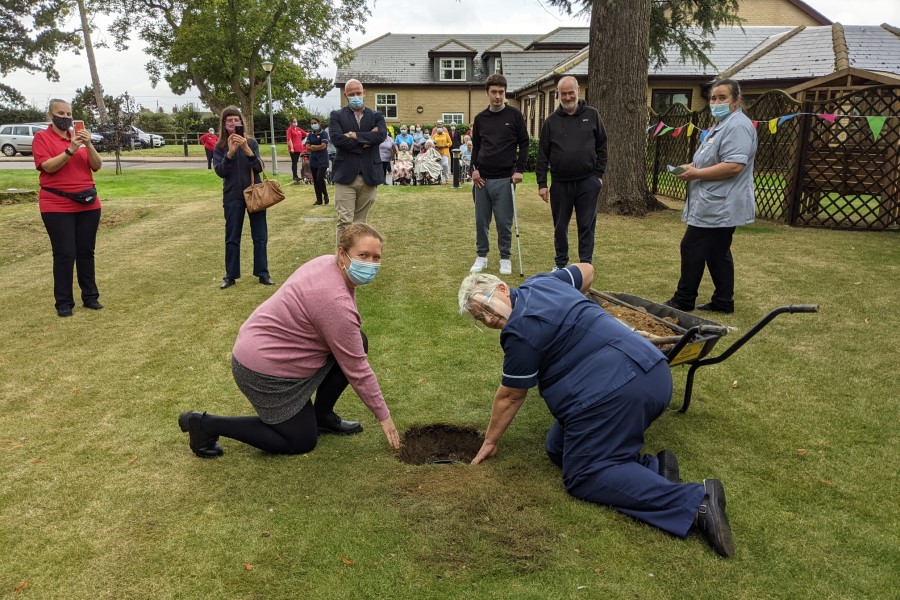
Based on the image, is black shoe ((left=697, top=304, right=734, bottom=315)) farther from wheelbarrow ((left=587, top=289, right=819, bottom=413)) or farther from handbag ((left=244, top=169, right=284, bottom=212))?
handbag ((left=244, top=169, right=284, bottom=212))

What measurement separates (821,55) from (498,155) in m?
18.1

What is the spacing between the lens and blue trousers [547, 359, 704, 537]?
2.94 metres

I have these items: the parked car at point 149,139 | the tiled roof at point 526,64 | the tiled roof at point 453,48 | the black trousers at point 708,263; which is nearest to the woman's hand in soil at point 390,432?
the black trousers at point 708,263

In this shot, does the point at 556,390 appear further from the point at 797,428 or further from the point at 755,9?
the point at 755,9

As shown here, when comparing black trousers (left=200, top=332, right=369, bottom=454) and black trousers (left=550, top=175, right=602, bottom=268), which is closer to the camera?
black trousers (left=200, top=332, right=369, bottom=454)

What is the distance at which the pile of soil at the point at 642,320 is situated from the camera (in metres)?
4.05

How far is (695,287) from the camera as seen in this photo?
6.11 metres

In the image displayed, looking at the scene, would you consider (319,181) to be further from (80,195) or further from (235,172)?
(80,195)

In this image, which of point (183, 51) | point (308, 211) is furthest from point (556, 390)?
point (183, 51)

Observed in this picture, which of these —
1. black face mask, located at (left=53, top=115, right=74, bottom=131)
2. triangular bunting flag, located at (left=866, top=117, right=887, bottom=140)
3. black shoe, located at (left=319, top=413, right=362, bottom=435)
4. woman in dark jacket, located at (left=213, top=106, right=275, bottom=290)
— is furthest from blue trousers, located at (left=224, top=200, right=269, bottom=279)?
triangular bunting flag, located at (left=866, top=117, right=887, bottom=140)

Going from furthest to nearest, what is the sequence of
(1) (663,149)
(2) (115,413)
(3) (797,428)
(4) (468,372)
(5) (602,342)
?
1. (1) (663,149)
2. (4) (468,372)
3. (2) (115,413)
4. (3) (797,428)
5. (5) (602,342)

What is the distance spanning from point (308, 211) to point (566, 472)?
35.7ft

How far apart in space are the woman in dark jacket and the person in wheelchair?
478 inches

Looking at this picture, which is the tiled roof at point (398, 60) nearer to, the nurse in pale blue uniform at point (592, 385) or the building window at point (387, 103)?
the building window at point (387, 103)
